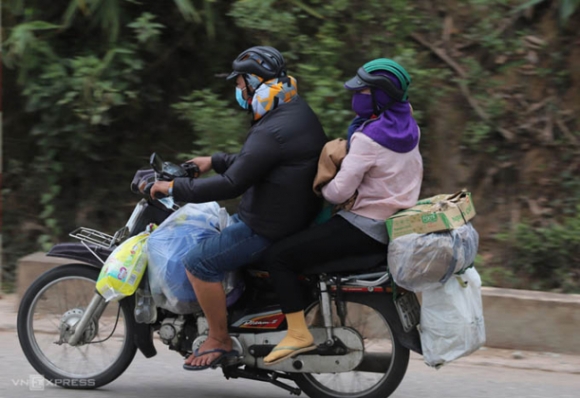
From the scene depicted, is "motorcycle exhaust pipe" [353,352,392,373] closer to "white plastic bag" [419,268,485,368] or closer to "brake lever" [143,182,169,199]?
"white plastic bag" [419,268,485,368]

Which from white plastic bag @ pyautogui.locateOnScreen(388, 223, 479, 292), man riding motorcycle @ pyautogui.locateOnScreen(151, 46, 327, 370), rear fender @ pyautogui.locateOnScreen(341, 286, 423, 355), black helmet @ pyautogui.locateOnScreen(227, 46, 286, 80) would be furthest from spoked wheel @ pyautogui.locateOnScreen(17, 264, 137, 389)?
white plastic bag @ pyautogui.locateOnScreen(388, 223, 479, 292)

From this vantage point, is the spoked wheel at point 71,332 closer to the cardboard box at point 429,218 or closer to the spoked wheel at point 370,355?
the spoked wheel at point 370,355

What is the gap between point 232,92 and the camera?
7.90m

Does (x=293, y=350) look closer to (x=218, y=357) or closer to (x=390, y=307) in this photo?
(x=218, y=357)

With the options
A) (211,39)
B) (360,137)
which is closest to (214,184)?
(360,137)

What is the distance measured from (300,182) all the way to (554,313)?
228cm

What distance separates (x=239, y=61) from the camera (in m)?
4.42

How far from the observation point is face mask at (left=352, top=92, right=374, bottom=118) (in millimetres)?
4266

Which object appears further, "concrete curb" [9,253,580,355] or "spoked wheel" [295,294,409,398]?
"concrete curb" [9,253,580,355]

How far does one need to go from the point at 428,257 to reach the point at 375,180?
17.9 inches

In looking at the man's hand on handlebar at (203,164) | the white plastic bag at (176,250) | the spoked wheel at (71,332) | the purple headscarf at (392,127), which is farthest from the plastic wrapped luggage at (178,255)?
the purple headscarf at (392,127)

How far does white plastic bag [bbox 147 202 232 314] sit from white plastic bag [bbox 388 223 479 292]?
977 mm

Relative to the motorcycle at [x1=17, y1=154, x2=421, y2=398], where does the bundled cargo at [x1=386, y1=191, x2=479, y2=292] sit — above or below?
above

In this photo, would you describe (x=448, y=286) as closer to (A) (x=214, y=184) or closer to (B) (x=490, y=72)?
(A) (x=214, y=184)
